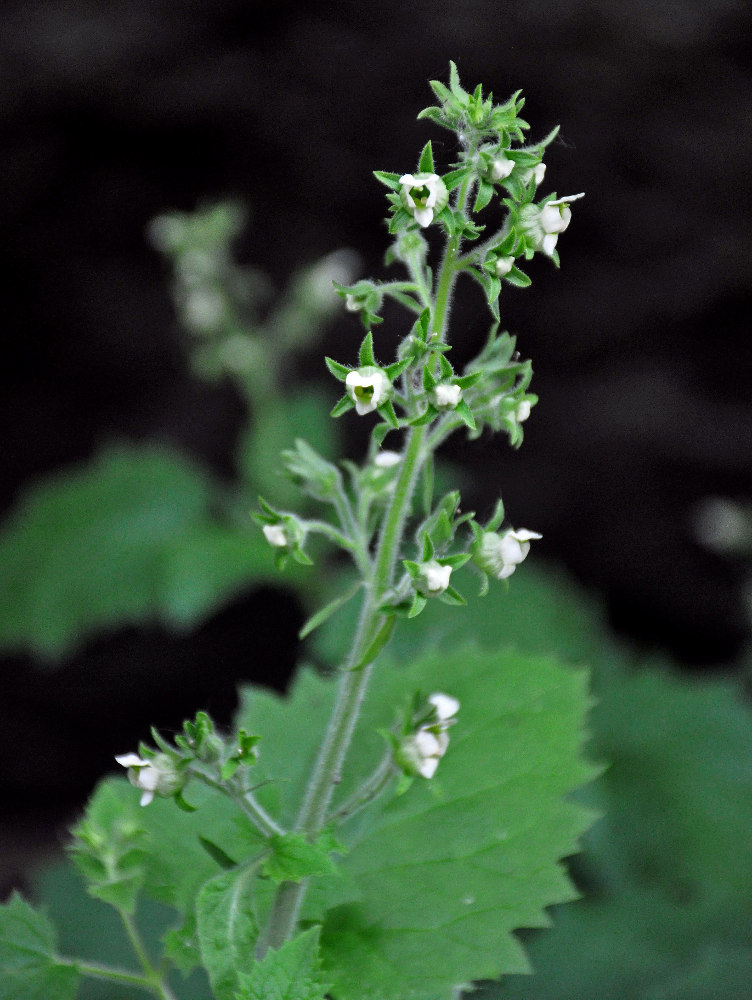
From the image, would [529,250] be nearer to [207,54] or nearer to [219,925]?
[219,925]

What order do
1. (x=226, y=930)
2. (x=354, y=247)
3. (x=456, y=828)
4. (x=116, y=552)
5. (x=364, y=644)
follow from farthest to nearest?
1. (x=354, y=247)
2. (x=116, y=552)
3. (x=456, y=828)
4. (x=364, y=644)
5. (x=226, y=930)

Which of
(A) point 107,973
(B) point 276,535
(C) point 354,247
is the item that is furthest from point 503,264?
(C) point 354,247

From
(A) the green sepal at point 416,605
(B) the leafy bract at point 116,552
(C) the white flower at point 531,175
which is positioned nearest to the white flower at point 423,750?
(A) the green sepal at point 416,605

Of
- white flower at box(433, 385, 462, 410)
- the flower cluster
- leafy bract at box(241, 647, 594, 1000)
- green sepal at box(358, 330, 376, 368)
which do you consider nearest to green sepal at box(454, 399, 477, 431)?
white flower at box(433, 385, 462, 410)

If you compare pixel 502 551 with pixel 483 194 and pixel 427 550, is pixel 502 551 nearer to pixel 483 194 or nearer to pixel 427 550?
pixel 427 550

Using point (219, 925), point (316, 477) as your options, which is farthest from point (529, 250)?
point (219, 925)

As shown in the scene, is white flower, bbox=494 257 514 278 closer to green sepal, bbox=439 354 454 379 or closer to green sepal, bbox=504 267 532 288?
green sepal, bbox=504 267 532 288

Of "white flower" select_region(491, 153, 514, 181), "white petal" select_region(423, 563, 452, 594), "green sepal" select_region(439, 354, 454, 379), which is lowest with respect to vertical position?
"white petal" select_region(423, 563, 452, 594)

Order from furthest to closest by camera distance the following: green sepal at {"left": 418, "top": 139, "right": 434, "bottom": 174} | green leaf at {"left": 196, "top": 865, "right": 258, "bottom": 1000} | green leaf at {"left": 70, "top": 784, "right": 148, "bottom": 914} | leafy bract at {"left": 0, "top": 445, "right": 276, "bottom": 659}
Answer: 1. leafy bract at {"left": 0, "top": 445, "right": 276, "bottom": 659}
2. green leaf at {"left": 70, "top": 784, "right": 148, "bottom": 914}
3. green leaf at {"left": 196, "top": 865, "right": 258, "bottom": 1000}
4. green sepal at {"left": 418, "top": 139, "right": 434, "bottom": 174}
